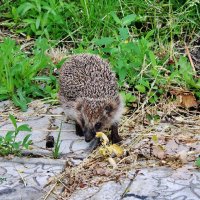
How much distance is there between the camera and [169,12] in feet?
27.5

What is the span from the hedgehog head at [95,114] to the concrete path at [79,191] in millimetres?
150

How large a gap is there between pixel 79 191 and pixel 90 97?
1.34 m

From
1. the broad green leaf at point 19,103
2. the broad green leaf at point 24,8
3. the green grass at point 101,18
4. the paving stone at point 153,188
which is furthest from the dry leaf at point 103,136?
the broad green leaf at point 24,8

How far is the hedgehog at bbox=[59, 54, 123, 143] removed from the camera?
6109 mm

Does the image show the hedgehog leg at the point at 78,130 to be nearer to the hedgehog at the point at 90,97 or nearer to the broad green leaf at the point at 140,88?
the hedgehog at the point at 90,97

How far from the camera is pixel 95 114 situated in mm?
6113

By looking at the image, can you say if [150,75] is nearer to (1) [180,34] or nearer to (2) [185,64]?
(2) [185,64]

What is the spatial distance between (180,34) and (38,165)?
334 cm

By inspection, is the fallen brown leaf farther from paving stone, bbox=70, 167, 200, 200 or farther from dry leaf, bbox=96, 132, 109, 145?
dry leaf, bbox=96, 132, 109, 145

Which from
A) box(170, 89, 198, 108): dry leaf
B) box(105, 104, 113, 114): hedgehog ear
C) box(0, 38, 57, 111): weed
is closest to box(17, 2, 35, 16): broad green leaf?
box(0, 38, 57, 111): weed

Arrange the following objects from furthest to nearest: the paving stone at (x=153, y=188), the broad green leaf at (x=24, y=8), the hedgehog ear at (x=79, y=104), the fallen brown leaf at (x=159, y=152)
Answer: the broad green leaf at (x=24, y=8), the hedgehog ear at (x=79, y=104), the fallen brown leaf at (x=159, y=152), the paving stone at (x=153, y=188)

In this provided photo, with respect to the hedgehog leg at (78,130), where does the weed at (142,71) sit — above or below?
above

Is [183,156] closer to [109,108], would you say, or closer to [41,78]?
[109,108]

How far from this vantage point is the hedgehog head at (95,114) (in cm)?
610
